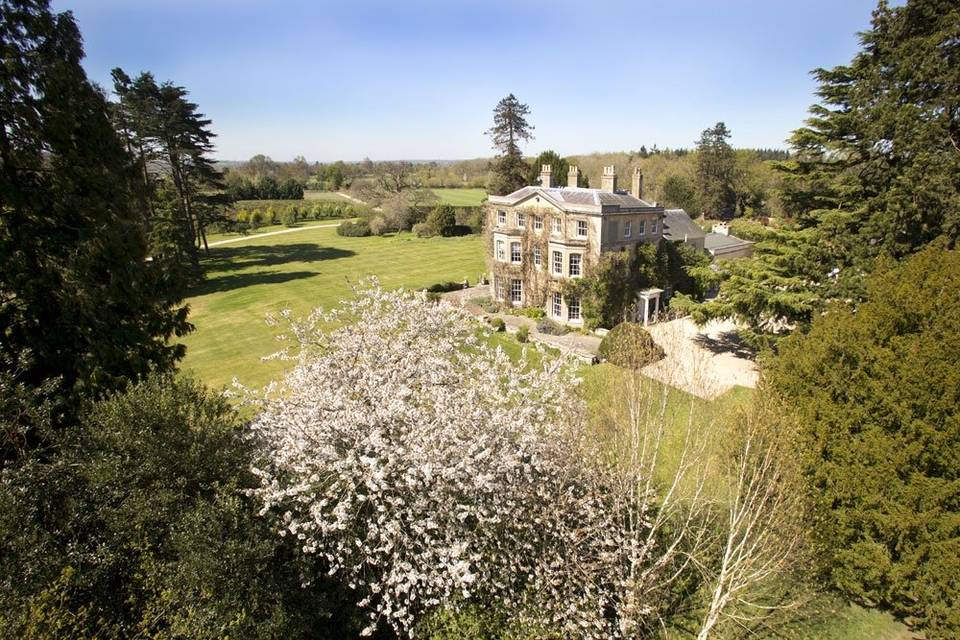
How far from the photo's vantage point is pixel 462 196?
97.1 meters

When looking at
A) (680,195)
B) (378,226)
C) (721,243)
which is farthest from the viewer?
(680,195)

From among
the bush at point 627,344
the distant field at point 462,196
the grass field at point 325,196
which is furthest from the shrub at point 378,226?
the bush at point 627,344

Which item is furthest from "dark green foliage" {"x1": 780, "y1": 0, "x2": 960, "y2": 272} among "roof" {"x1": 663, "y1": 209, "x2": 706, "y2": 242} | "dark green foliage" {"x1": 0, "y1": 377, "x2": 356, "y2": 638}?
"dark green foliage" {"x1": 0, "y1": 377, "x2": 356, "y2": 638}

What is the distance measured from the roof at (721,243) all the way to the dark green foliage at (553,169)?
18857mm

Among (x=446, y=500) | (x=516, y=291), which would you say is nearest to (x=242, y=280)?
(x=516, y=291)

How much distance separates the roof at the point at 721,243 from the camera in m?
41.4

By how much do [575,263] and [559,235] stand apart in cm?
199

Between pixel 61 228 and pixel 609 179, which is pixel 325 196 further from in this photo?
pixel 61 228

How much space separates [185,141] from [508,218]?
32513 millimetres

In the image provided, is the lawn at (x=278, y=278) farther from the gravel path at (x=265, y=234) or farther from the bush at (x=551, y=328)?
the bush at (x=551, y=328)

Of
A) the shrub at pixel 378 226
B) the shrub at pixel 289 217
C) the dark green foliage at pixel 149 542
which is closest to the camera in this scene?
the dark green foliage at pixel 149 542

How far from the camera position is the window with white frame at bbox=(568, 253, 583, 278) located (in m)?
29.9

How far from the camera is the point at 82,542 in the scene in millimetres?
8047

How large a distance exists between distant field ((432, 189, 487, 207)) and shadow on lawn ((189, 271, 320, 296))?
1622 inches
